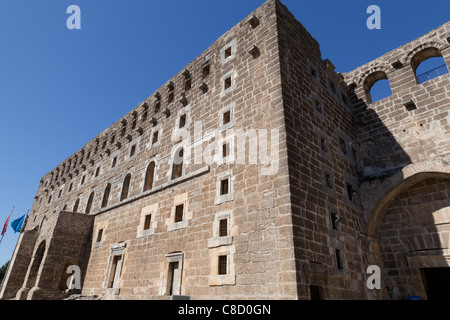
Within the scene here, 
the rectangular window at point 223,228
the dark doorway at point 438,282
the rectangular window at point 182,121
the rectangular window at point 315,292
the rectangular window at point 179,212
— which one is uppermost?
the rectangular window at point 182,121

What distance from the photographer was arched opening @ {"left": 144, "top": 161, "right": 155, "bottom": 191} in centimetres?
1320

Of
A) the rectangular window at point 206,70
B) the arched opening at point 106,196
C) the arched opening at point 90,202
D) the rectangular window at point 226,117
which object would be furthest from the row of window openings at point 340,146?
the arched opening at point 90,202

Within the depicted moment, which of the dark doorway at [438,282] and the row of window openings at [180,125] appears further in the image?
the row of window openings at [180,125]

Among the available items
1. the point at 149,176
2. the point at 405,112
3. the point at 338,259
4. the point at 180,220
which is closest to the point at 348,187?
the point at 338,259

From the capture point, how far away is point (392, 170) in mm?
10391

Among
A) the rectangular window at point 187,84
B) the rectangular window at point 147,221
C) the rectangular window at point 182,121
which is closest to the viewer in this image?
the rectangular window at point 147,221

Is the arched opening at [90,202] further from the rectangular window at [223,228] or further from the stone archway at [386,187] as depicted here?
the stone archway at [386,187]

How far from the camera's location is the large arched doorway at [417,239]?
920 cm

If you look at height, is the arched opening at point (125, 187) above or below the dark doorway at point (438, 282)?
above

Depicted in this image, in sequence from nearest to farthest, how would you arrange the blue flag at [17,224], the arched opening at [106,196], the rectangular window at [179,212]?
the rectangular window at [179,212] → the arched opening at [106,196] → the blue flag at [17,224]

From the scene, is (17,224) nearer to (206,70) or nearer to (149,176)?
(149,176)

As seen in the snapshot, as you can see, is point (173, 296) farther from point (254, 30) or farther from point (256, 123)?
point (254, 30)

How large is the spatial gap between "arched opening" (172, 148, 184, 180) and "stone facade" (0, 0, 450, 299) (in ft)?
0.16
